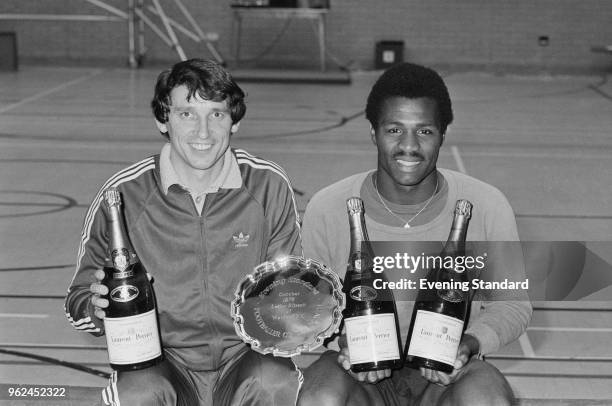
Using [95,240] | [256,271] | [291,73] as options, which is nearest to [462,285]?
[256,271]

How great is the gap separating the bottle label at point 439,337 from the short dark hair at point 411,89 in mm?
487

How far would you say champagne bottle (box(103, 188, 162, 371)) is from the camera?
2133 millimetres

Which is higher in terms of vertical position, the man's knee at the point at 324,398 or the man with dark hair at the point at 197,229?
the man with dark hair at the point at 197,229

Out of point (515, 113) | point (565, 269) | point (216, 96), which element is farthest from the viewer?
point (515, 113)

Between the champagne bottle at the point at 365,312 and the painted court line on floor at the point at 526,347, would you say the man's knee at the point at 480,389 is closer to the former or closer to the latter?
the champagne bottle at the point at 365,312

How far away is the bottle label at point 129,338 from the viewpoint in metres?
2.13

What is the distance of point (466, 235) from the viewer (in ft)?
7.65

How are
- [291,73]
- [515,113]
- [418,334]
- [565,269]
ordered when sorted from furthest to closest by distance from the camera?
[291,73] → [515,113] → [565,269] → [418,334]

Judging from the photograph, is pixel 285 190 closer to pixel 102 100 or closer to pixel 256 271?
pixel 256 271

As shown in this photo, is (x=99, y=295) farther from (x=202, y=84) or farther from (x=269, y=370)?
(x=202, y=84)

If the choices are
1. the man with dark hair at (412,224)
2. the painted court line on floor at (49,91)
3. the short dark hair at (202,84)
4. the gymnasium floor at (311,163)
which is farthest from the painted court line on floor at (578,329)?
the painted court line on floor at (49,91)

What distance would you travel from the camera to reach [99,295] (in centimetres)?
217

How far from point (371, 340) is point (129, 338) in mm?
525

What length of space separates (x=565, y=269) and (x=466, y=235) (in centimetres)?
246
